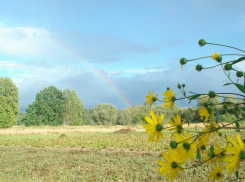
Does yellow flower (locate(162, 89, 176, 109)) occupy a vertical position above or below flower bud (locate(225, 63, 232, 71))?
below

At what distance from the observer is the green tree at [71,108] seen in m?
38.0

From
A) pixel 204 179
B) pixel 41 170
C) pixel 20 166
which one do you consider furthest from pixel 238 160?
pixel 20 166

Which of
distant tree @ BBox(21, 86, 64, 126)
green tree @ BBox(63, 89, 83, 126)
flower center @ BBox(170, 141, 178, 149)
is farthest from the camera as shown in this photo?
green tree @ BBox(63, 89, 83, 126)

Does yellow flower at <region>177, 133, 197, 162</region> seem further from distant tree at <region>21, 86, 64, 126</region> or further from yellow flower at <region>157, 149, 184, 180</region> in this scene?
distant tree at <region>21, 86, 64, 126</region>

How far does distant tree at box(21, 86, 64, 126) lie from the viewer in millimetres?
35938

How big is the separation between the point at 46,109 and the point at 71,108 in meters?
4.07

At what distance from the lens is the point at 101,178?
4656mm

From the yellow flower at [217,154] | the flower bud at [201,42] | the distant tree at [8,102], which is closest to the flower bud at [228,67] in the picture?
the flower bud at [201,42]

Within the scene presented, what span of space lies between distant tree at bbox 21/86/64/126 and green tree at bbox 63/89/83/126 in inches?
26.2

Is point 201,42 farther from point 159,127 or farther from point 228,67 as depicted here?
point 159,127

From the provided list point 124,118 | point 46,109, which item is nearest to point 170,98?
point 46,109

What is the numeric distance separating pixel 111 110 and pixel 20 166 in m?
45.1

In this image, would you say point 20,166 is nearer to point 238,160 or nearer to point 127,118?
point 238,160

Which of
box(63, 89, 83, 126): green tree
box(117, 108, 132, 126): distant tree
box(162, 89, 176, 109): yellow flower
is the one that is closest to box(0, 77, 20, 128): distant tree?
box(63, 89, 83, 126): green tree
